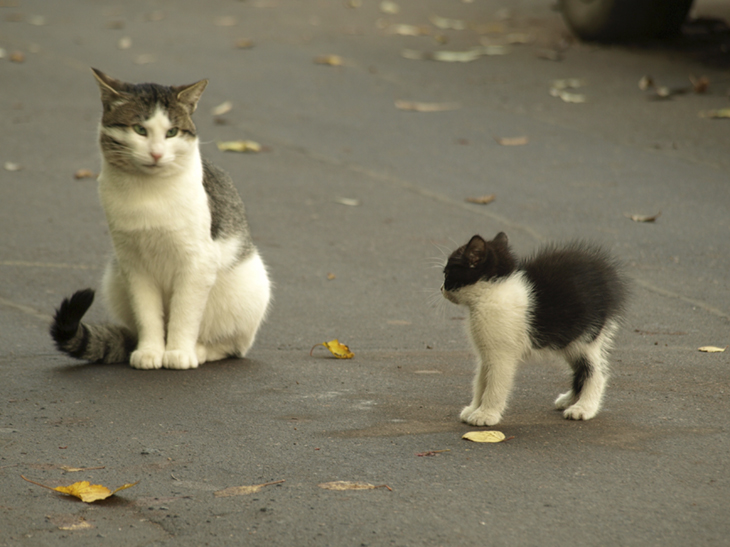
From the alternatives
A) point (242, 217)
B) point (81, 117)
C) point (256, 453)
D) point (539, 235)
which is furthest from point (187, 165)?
point (81, 117)

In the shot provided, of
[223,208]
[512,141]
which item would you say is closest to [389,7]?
[512,141]

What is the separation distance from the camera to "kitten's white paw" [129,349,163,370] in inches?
189

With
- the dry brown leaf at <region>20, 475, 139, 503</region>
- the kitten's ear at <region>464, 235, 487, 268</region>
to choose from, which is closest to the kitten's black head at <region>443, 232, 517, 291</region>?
the kitten's ear at <region>464, 235, 487, 268</region>

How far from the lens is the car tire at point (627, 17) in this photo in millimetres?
12203

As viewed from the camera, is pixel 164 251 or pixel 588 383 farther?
pixel 164 251

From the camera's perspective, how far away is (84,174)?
Answer: 884 cm

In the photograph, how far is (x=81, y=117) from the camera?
1065cm

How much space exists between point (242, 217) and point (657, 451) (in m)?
2.76

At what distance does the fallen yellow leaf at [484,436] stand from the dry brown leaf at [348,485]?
604 mm

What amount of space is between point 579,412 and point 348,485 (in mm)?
1284

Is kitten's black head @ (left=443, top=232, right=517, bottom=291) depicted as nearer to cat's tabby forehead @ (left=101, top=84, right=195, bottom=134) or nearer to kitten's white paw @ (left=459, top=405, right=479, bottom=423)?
kitten's white paw @ (left=459, top=405, right=479, bottom=423)

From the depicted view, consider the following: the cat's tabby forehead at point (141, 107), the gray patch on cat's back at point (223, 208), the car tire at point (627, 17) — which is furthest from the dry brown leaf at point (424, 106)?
the cat's tabby forehead at point (141, 107)

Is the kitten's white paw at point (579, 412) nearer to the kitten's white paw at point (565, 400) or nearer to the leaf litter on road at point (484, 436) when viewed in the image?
the kitten's white paw at point (565, 400)

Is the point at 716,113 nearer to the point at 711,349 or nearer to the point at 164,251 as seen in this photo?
the point at 711,349
